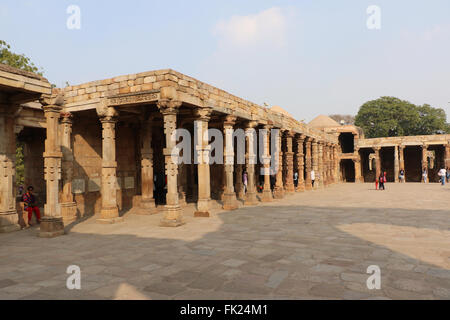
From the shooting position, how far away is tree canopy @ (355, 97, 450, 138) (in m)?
49.9

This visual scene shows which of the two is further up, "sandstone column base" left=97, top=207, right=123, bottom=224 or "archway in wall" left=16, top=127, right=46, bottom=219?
"archway in wall" left=16, top=127, right=46, bottom=219

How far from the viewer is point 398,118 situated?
5103cm

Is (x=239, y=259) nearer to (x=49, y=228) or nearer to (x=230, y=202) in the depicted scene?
(x=49, y=228)

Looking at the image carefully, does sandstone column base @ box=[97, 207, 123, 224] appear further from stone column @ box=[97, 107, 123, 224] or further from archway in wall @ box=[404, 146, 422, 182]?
archway in wall @ box=[404, 146, 422, 182]

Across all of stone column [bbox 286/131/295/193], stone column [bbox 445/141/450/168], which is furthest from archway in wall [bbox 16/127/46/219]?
stone column [bbox 445/141/450/168]

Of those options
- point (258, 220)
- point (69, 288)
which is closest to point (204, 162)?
point (258, 220)

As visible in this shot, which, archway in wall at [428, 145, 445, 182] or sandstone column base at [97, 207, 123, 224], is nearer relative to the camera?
sandstone column base at [97, 207, 123, 224]

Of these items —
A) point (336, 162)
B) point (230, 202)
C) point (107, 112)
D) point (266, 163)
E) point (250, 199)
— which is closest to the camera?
point (107, 112)

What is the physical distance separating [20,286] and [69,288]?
0.78 metres

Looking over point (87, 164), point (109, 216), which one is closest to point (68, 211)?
point (109, 216)

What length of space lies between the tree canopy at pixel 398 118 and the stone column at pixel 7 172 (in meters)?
51.1

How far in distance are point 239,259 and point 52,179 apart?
5.72m

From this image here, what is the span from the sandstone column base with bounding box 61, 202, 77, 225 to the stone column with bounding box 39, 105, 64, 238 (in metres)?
2.38
